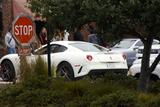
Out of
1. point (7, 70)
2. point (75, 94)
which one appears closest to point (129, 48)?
point (7, 70)

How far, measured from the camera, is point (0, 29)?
1261 inches

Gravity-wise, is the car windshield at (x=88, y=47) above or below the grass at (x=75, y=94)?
above

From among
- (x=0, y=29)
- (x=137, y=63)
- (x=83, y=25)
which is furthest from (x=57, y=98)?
(x=0, y=29)

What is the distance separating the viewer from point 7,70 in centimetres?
2106

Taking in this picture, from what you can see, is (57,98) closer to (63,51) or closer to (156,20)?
(156,20)

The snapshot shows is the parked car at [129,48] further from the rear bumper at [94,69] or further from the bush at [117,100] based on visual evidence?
the bush at [117,100]

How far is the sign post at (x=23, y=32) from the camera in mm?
13070

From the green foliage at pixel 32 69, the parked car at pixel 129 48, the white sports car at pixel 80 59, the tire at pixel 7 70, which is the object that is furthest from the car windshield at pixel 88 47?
the green foliage at pixel 32 69

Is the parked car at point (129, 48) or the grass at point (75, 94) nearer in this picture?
the grass at point (75, 94)

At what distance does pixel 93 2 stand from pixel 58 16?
3.83 ft

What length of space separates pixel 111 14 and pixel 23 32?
3.90 m

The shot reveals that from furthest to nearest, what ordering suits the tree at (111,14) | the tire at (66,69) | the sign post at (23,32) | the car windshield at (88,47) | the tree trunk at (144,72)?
the car windshield at (88,47) → the tire at (66,69) → the sign post at (23,32) → the tree trunk at (144,72) → the tree at (111,14)

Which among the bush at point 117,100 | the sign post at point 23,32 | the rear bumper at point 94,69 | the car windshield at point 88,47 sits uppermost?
the sign post at point 23,32

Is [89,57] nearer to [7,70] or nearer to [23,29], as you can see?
[7,70]
